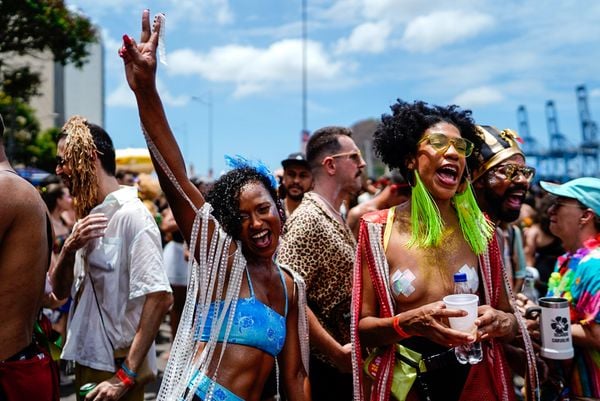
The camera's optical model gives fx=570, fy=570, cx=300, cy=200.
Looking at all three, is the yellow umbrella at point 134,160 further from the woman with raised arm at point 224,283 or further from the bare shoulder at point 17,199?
the woman with raised arm at point 224,283

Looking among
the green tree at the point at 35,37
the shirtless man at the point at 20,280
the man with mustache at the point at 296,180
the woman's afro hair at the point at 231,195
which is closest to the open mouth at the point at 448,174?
the woman's afro hair at the point at 231,195

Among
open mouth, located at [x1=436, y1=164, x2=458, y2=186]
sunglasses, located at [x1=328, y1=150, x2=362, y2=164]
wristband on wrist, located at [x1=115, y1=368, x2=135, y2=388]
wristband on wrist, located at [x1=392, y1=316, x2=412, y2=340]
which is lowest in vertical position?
wristband on wrist, located at [x1=115, y1=368, x2=135, y2=388]

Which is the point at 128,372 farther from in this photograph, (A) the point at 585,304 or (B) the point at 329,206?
(A) the point at 585,304

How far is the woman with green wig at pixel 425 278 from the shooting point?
240cm

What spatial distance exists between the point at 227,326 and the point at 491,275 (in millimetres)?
1208

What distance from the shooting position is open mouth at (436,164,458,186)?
2.50 m

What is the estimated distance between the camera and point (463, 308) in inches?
85.6

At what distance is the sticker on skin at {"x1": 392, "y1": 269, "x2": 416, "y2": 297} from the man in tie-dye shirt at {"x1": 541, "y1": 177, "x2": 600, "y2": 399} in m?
1.03

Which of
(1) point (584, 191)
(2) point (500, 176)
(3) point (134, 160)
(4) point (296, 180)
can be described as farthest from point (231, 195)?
(3) point (134, 160)

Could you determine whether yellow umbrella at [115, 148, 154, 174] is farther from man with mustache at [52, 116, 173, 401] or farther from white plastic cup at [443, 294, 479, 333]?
white plastic cup at [443, 294, 479, 333]

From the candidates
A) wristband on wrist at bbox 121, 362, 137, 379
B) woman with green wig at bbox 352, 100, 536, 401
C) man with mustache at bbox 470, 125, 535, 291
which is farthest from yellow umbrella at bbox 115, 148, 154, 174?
woman with green wig at bbox 352, 100, 536, 401

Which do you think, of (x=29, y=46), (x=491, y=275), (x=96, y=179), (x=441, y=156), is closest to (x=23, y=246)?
(x=96, y=179)

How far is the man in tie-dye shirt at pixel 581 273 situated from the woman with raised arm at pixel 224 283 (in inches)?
56.7

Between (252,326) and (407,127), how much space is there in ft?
3.79
